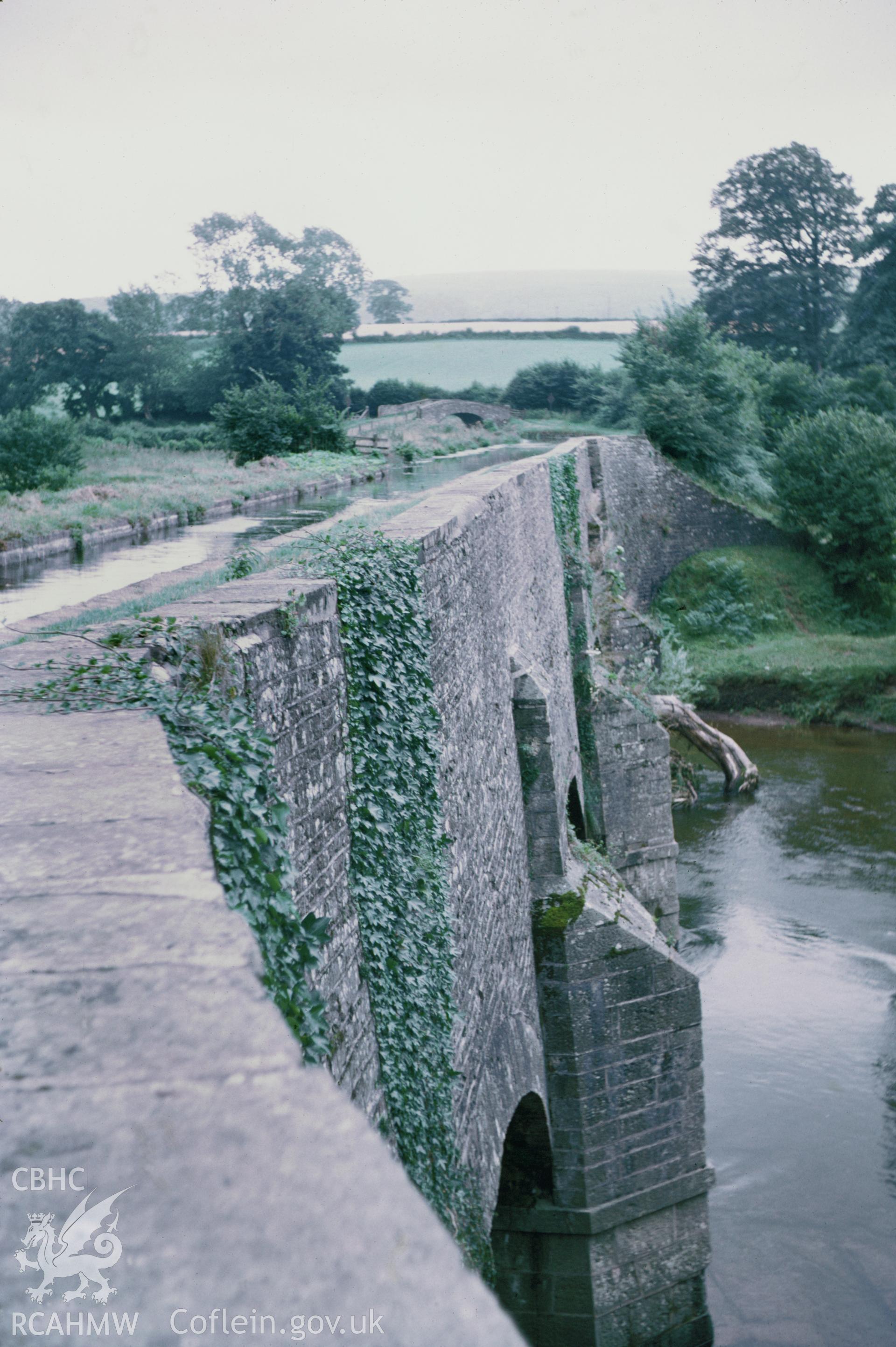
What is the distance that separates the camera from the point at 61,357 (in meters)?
38.9

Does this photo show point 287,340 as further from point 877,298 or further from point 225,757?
point 225,757

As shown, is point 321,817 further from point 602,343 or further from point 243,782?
point 602,343

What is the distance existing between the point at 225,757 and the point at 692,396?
3085 centimetres

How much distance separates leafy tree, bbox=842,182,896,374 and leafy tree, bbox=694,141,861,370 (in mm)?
2362

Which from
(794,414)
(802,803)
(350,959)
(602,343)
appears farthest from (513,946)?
(602,343)

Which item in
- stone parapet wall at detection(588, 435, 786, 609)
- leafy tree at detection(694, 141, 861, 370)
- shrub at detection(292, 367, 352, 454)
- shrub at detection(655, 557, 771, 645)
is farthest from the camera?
leafy tree at detection(694, 141, 861, 370)

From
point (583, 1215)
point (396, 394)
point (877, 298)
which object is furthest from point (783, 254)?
point (583, 1215)

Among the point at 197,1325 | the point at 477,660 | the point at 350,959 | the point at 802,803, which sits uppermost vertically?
the point at 197,1325

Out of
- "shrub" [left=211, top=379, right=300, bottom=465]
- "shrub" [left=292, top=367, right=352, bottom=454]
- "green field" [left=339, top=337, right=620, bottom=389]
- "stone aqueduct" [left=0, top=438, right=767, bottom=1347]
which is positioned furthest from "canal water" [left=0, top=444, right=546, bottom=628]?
"green field" [left=339, top=337, right=620, bottom=389]

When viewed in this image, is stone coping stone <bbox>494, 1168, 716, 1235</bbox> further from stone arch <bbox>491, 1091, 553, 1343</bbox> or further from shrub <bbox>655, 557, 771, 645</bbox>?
shrub <bbox>655, 557, 771, 645</bbox>

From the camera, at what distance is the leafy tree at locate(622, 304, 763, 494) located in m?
31.5

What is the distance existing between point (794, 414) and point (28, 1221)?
40.7 m

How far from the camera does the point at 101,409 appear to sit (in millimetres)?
42625

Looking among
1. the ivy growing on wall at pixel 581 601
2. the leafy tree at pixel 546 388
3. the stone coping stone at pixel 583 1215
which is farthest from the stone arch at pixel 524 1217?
the leafy tree at pixel 546 388
